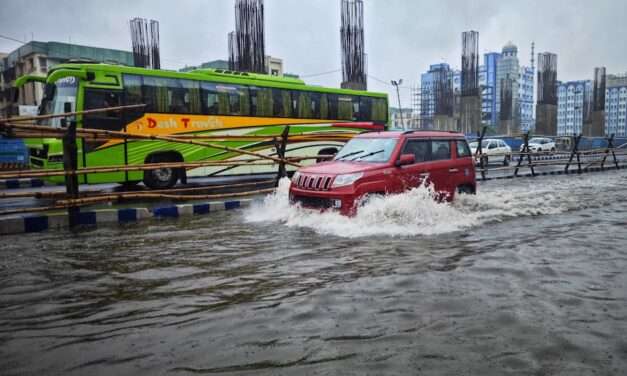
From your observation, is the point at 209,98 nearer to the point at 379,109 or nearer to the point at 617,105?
the point at 379,109

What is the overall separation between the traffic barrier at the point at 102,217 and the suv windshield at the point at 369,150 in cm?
293

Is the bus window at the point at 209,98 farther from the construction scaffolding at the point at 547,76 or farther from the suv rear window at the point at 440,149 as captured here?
the construction scaffolding at the point at 547,76

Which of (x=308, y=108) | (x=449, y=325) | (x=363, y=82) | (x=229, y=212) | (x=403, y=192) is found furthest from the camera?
(x=363, y=82)

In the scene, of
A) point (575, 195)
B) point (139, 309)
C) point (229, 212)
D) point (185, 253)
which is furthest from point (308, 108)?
point (139, 309)

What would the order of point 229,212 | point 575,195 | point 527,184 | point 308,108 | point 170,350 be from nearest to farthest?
point 170,350 < point 229,212 < point 575,195 < point 527,184 < point 308,108

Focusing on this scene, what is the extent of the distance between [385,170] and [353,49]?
2105 centimetres

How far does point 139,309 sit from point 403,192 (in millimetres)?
4816

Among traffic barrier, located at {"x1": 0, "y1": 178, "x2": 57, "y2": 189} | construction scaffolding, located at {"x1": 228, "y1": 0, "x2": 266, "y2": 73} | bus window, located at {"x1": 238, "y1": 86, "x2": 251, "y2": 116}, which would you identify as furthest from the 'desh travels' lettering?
construction scaffolding, located at {"x1": 228, "y1": 0, "x2": 266, "y2": 73}

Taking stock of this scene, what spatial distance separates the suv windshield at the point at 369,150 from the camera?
7695mm

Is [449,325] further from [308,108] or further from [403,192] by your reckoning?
[308,108]

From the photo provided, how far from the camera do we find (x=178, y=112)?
41.9 feet

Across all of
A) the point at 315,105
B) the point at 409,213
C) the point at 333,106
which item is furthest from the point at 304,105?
the point at 409,213

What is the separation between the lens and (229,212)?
9.30 metres

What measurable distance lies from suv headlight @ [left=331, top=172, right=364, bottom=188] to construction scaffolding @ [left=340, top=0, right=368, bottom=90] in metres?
20.3
